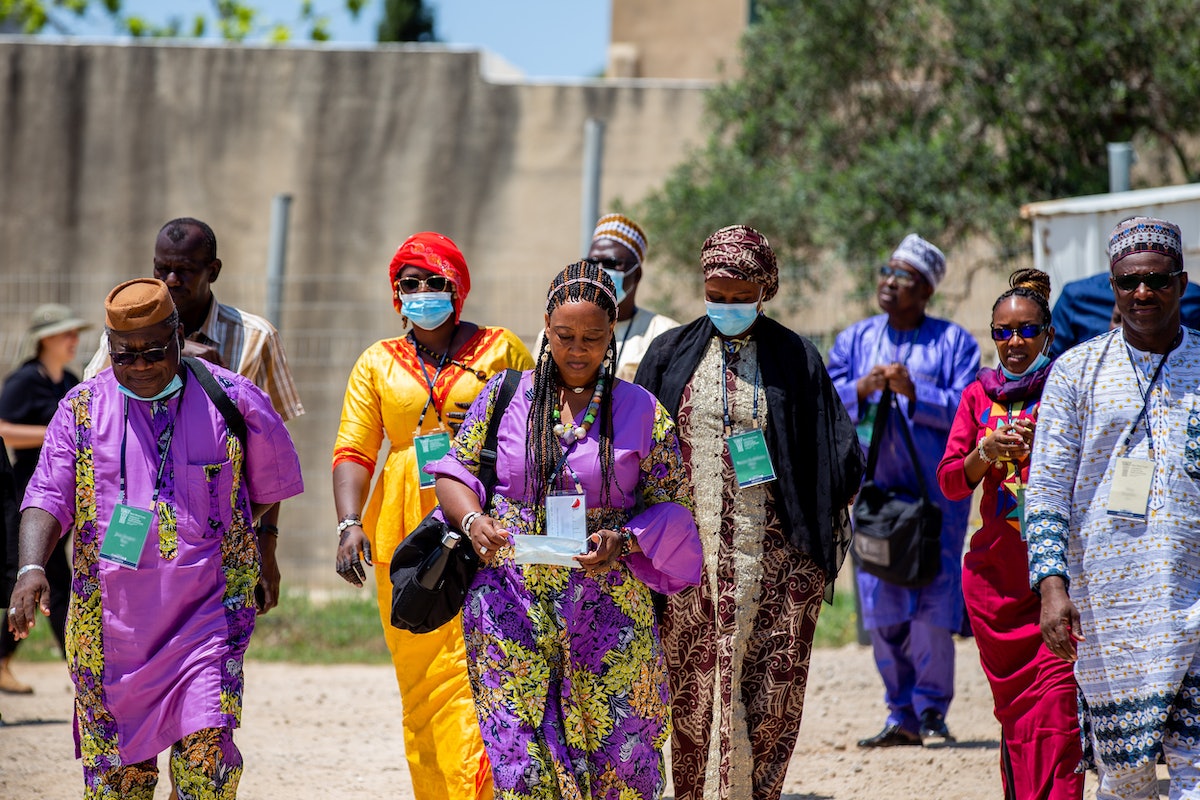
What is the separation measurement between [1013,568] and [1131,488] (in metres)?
1.01

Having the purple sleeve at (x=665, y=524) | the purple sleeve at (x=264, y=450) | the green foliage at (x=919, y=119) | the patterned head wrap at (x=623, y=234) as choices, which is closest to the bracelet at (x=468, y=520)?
the purple sleeve at (x=665, y=524)

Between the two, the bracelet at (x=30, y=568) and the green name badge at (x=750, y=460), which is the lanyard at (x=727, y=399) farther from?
the bracelet at (x=30, y=568)

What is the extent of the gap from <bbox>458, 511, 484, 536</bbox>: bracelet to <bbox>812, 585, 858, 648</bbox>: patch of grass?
19.3ft

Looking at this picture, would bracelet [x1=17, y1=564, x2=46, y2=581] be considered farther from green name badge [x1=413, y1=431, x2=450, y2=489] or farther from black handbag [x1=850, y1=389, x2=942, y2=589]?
black handbag [x1=850, y1=389, x2=942, y2=589]

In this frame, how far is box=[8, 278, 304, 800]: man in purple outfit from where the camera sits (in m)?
4.58

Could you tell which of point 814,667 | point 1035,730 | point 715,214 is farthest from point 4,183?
point 1035,730

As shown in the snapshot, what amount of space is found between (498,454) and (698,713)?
4.48ft

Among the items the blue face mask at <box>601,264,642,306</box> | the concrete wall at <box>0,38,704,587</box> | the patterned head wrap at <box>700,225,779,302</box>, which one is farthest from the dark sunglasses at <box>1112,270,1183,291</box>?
the concrete wall at <box>0,38,704,587</box>

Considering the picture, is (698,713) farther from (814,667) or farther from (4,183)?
(4,183)

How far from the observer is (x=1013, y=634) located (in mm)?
5355

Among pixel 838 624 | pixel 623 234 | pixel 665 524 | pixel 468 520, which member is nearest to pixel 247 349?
pixel 623 234

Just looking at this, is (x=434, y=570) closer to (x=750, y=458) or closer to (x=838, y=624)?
(x=750, y=458)

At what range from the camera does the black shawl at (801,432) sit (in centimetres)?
528

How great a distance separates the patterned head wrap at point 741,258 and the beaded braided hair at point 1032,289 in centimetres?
91
